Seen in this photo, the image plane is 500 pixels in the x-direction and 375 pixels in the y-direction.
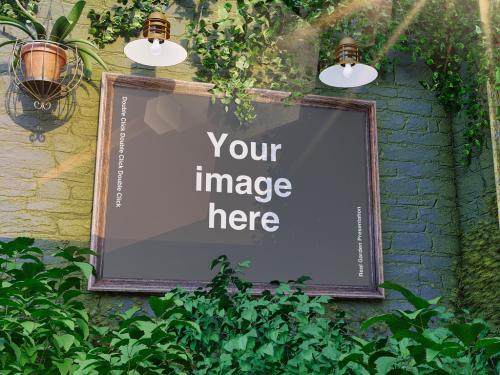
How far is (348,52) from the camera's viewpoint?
349 centimetres

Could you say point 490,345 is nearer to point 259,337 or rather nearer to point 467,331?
point 467,331

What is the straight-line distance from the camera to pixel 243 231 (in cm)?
351

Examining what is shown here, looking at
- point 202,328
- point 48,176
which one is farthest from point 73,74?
point 202,328

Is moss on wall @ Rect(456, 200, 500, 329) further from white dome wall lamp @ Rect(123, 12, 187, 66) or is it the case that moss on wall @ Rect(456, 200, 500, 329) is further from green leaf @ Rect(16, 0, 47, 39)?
green leaf @ Rect(16, 0, 47, 39)

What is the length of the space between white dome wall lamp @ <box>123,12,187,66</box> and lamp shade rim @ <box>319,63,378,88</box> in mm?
792

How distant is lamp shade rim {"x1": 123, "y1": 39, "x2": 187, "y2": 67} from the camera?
330 centimetres

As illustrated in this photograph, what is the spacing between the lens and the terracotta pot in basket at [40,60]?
10.7 ft

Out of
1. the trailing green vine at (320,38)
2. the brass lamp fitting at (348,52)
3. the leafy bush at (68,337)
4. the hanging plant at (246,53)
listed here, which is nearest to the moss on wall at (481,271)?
the trailing green vine at (320,38)

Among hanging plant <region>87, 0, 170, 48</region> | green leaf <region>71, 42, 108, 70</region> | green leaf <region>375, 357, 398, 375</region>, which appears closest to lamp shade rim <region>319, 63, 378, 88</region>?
hanging plant <region>87, 0, 170, 48</region>

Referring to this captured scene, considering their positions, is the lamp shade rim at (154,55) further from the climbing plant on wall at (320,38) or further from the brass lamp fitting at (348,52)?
the brass lamp fitting at (348,52)

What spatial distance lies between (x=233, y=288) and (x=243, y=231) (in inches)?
12.2

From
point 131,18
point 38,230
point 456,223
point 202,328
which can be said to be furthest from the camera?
point 456,223

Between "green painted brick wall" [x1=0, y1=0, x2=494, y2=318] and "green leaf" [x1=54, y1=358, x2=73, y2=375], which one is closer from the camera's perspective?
"green leaf" [x1=54, y1=358, x2=73, y2=375]

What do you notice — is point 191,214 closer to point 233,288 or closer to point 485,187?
point 233,288
